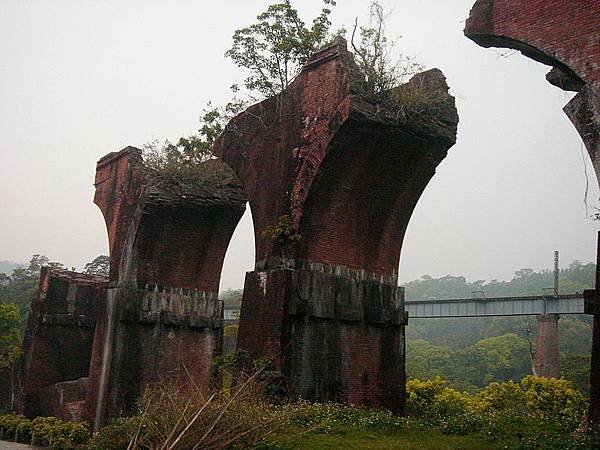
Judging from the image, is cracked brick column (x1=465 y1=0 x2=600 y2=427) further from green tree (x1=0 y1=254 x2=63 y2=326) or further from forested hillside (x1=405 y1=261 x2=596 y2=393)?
green tree (x1=0 y1=254 x2=63 y2=326)

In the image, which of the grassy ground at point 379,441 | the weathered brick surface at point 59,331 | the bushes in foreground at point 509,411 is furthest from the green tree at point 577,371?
the grassy ground at point 379,441

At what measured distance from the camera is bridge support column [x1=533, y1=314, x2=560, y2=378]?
24.5m

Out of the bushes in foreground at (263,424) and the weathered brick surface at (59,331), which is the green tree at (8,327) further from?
the bushes in foreground at (263,424)

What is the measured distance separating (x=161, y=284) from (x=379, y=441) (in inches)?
279

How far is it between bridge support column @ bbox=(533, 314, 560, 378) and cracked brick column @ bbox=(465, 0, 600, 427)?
18.7 meters

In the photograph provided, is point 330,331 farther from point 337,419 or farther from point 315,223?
point 337,419

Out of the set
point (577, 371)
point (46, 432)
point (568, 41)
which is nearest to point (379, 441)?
point (568, 41)

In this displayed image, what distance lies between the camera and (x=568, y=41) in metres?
6.46

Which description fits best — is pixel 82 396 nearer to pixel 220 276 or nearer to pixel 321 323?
pixel 220 276

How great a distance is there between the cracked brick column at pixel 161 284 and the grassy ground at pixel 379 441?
211 inches

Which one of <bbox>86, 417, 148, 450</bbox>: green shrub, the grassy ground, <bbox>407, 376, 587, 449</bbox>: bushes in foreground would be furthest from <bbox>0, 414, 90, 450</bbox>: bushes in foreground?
<bbox>407, 376, 587, 449</bbox>: bushes in foreground

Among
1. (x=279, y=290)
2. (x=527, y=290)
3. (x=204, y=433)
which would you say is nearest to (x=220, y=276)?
(x=279, y=290)

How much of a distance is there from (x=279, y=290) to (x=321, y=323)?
80 centimetres

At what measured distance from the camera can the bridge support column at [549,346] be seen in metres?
24.5
